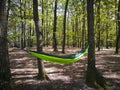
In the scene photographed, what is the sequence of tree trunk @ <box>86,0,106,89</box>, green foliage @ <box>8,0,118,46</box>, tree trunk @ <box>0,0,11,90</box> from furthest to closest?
green foliage @ <box>8,0,118,46</box> < tree trunk @ <box>86,0,106,89</box> < tree trunk @ <box>0,0,11,90</box>

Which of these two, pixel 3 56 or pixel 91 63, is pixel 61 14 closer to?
pixel 91 63

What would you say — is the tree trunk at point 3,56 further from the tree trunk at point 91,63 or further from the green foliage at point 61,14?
the green foliage at point 61,14

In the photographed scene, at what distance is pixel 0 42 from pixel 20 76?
444cm

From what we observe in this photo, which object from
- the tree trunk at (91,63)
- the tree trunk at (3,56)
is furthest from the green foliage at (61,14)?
the tree trunk at (3,56)

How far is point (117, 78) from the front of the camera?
1091 cm

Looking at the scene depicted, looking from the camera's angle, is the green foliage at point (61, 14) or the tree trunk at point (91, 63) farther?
the green foliage at point (61, 14)

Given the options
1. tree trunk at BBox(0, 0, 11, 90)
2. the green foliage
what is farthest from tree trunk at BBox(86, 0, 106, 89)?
tree trunk at BBox(0, 0, 11, 90)

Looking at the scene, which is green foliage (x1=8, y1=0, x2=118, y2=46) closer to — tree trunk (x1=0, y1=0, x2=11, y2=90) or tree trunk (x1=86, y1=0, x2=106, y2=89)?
tree trunk (x1=86, y1=0, x2=106, y2=89)

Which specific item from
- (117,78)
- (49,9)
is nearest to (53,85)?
(117,78)

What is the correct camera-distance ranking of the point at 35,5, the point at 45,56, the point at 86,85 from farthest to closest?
the point at 35,5, the point at 86,85, the point at 45,56

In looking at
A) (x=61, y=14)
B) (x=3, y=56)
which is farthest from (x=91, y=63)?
(x=61, y=14)

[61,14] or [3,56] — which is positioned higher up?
[61,14]

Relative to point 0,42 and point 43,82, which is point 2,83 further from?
point 43,82

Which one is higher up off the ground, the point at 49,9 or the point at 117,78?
the point at 49,9
